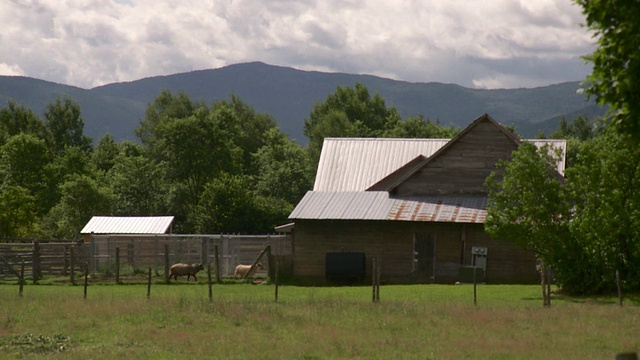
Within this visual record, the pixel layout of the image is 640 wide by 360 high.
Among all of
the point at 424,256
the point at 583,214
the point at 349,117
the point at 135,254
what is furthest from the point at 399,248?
the point at 349,117

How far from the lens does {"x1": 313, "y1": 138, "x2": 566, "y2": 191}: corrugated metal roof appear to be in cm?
6488

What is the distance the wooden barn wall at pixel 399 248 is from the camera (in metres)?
51.9

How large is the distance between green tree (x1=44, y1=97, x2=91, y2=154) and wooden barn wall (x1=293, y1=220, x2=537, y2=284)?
3573 inches

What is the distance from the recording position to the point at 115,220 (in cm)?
7350

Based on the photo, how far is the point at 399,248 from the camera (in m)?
53.9

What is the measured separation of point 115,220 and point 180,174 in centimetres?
3344

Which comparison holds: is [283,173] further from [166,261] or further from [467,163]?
A: [166,261]

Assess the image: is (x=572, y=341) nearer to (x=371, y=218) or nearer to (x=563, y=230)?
(x=563, y=230)

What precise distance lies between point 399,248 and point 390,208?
7.77ft

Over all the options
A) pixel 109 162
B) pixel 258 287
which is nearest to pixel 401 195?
pixel 258 287

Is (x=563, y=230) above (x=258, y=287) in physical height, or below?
above

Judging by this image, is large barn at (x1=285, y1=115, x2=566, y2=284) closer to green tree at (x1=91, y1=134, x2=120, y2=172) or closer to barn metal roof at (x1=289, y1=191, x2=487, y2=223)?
barn metal roof at (x1=289, y1=191, x2=487, y2=223)

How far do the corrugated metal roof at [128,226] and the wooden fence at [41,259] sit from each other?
1366 centimetres

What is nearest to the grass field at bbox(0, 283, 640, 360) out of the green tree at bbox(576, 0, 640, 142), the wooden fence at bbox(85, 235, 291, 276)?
the green tree at bbox(576, 0, 640, 142)
